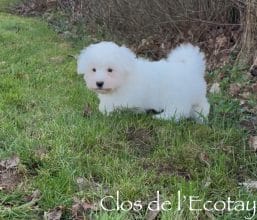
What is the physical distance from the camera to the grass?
301cm

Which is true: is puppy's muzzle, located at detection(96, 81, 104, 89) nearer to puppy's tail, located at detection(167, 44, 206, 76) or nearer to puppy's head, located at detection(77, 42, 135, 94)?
puppy's head, located at detection(77, 42, 135, 94)

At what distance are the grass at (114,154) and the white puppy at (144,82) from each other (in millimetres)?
135

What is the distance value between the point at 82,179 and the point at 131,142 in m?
0.80

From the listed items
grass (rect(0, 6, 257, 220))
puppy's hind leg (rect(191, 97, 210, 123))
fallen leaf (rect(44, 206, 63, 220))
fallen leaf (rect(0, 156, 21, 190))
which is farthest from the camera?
puppy's hind leg (rect(191, 97, 210, 123))

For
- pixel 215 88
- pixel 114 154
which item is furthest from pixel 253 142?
pixel 215 88

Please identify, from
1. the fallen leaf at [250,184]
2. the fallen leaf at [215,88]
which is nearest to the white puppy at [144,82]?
the fallen leaf at [215,88]

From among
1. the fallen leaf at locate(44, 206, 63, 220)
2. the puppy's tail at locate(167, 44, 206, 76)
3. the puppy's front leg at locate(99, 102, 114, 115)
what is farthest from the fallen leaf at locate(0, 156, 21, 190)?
the puppy's tail at locate(167, 44, 206, 76)

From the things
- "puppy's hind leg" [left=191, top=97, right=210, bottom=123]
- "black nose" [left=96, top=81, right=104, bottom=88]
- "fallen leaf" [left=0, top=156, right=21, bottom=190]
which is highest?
"black nose" [left=96, top=81, right=104, bottom=88]

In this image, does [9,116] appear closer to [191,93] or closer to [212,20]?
[191,93]

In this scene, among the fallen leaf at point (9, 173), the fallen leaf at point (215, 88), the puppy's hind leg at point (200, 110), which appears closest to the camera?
the fallen leaf at point (9, 173)

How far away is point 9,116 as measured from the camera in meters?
4.45

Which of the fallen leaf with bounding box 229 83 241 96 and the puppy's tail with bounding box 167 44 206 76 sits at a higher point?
the puppy's tail with bounding box 167 44 206 76

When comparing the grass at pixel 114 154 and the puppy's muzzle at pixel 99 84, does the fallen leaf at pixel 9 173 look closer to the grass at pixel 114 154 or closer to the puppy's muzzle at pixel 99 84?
the grass at pixel 114 154

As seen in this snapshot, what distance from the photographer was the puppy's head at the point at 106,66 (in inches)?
167
